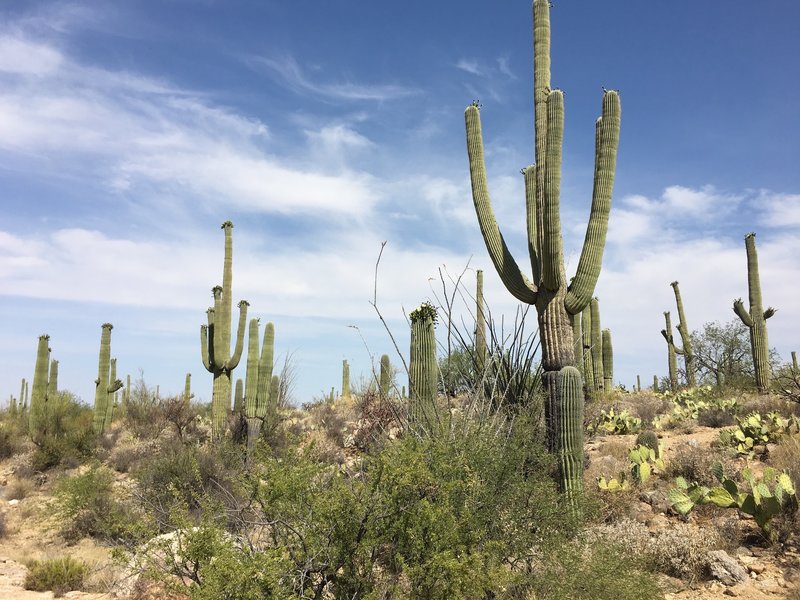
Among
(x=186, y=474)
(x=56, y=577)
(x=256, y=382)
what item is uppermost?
(x=256, y=382)

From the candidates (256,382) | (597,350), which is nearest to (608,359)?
(597,350)

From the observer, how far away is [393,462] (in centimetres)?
579

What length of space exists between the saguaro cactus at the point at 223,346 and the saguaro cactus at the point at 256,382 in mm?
464

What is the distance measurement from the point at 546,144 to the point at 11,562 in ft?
38.3

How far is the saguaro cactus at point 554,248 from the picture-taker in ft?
31.5

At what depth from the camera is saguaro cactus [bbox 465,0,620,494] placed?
9602 millimetres

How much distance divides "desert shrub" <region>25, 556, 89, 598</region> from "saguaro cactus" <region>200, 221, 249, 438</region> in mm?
8247

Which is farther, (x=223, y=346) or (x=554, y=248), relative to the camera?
(x=223, y=346)

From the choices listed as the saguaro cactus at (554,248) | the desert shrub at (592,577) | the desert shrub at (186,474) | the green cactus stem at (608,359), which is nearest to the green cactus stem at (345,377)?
the green cactus stem at (608,359)

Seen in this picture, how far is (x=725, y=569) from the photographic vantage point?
7250 mm

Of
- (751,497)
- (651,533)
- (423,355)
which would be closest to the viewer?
(751,497)

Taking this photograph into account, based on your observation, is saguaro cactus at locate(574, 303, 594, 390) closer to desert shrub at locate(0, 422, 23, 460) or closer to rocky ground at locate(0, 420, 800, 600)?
rocky ground at locate(0, 420, 800, 600)

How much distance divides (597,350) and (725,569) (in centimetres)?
1374

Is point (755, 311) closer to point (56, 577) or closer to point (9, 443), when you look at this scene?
point (56, 577)
